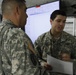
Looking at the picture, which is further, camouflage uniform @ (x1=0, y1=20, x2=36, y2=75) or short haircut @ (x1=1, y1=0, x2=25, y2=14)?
short haircut @ (x1=1, y1=0, x2=25, y2=14)

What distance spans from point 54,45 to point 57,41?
2.3 inches

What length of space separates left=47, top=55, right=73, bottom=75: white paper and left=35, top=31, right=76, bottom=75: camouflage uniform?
1.68 feet

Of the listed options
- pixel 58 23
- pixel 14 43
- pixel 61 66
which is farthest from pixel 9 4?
pixel 58 23

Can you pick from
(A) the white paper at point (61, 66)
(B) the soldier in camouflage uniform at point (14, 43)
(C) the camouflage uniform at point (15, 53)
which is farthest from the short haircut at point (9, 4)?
(A) the white paper at point (61, 66)

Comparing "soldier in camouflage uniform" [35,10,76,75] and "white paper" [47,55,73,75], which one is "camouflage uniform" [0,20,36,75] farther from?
"soldier in camouflage uniform" [35,10,76,75]

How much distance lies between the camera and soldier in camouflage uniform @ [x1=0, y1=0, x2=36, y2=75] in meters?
1.10

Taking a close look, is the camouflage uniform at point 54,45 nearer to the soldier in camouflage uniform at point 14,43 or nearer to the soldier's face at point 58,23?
the soldier's face at point 58,23

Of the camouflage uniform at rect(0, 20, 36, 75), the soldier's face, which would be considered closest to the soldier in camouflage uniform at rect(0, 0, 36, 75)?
the camouflage uniform at rect(0, 20, 36, 75)

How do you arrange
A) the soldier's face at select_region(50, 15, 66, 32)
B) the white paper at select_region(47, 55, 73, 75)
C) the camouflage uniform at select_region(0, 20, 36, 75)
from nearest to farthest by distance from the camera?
the camouflage uniform at select_region(0, 20, 36, 75) → the white paper at select_region(47, 55, 73, 75) → the soldier's face at select_region(50, 15, 66, 32)

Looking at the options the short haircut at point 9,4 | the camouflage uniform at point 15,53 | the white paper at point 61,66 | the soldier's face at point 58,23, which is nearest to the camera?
the camouflage uniform at point 15,53

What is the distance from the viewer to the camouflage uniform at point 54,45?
209 cm

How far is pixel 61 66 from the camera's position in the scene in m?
1.49

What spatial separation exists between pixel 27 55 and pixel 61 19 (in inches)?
42.1

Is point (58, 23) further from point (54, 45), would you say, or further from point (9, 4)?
point (9, 4)
